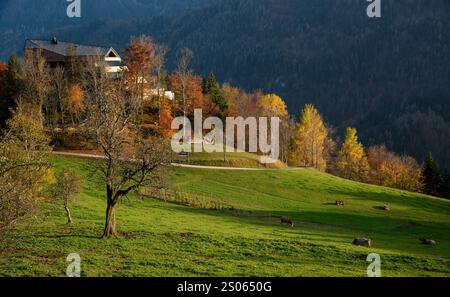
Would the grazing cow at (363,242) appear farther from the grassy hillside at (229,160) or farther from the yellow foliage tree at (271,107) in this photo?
the yellow foliage tree at (271,107)

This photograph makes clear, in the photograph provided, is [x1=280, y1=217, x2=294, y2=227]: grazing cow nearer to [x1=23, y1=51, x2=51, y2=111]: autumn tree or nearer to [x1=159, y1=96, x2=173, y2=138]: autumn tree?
[x1=159, y1=96, x2=173, y2=138]: autumn tree

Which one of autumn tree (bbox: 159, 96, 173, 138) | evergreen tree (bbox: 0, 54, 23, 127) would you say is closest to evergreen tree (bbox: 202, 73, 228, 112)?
autumn tree (bbox: 159, 96, 173, 138)

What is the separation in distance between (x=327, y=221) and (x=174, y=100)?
45.5 metres

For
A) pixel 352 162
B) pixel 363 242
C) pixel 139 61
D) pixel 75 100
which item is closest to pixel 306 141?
pixel 352 162

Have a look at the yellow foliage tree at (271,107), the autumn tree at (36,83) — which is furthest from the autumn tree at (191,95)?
the yellow foliage tree at (271,107)

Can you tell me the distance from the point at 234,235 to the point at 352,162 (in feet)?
318

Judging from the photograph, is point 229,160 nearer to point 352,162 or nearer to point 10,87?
point 10,87

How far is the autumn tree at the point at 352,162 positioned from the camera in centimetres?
13212

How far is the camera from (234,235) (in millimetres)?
41250

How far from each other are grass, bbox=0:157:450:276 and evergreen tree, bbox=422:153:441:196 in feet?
157

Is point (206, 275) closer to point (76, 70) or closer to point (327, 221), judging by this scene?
point (327, 221)

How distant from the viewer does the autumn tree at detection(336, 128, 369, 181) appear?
5202 inches

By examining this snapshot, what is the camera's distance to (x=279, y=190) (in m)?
70.8
